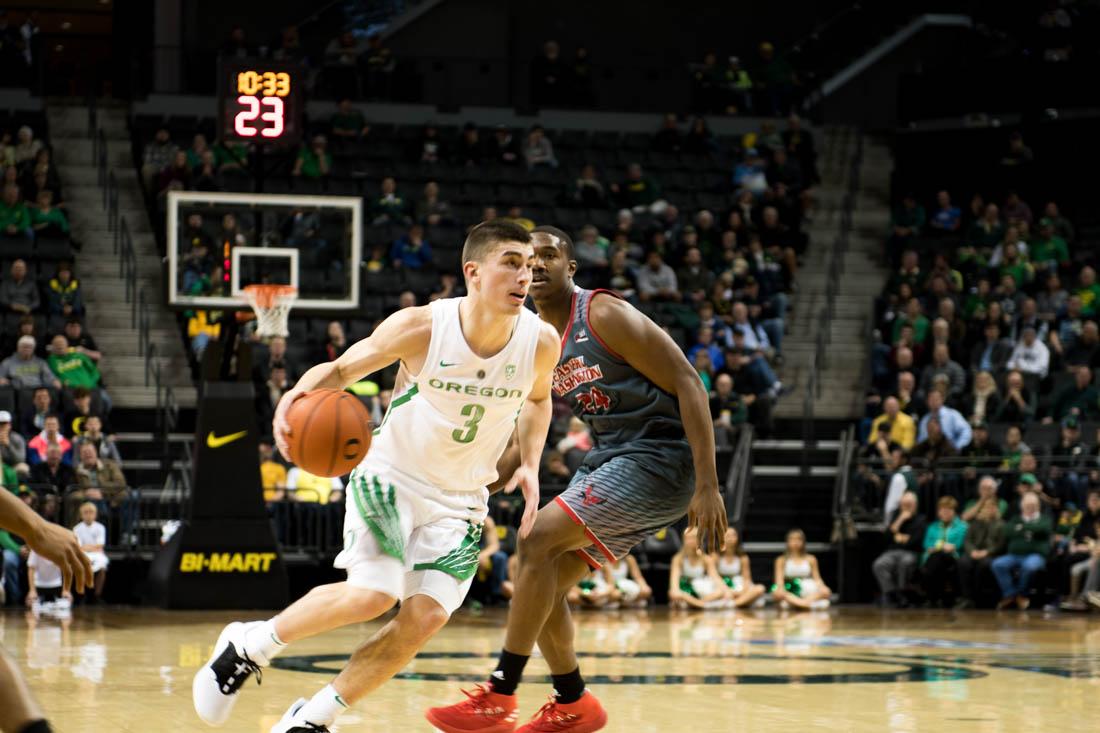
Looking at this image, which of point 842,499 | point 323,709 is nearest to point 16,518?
point 323,709

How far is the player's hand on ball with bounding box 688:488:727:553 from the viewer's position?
5.51m

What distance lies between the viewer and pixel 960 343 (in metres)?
19.6

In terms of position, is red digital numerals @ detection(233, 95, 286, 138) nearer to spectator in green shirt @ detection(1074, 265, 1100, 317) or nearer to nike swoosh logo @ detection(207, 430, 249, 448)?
nike swoosh logo @ detection(207, 430, 249, 448)

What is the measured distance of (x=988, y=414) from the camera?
60.0 ft

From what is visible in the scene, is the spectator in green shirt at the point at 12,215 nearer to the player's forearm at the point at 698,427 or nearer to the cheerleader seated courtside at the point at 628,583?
the cheerleader seated courtside at the point at 628,583

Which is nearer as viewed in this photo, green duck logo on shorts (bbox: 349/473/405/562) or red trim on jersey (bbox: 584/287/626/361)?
green duck logo on shorts (bbox: 349/473/405/562)

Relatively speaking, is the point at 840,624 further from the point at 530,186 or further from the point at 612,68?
the point at 612,68

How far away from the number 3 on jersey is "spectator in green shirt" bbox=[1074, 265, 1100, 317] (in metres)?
15.8

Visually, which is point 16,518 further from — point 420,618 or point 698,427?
point 698,427

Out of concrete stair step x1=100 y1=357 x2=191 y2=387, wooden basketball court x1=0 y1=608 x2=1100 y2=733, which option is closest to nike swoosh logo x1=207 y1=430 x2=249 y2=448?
wooden basketball court x1=0 y1=608 x2=1100 y2=733

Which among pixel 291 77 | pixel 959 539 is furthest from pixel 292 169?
pixel 959 539

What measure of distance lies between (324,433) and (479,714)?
1.33 m

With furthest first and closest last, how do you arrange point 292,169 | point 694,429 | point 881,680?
1. point 292,169
2. point 881,680
3. point 694,429

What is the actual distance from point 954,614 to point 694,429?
10.4 m
